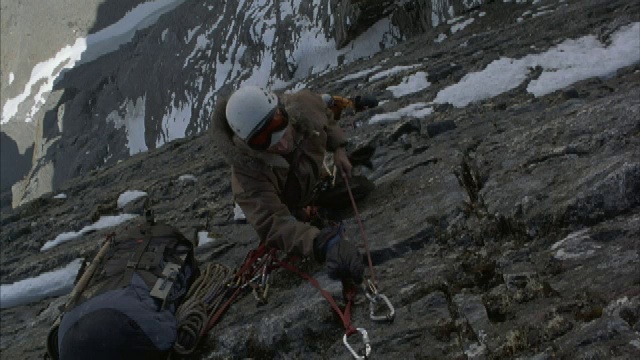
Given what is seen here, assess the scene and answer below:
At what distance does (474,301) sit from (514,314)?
0.98 ft

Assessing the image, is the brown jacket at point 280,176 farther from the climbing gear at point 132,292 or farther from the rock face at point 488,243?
the climbing gear at point 132,292

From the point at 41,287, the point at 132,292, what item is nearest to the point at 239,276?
the point at 132,292

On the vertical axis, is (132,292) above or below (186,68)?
below

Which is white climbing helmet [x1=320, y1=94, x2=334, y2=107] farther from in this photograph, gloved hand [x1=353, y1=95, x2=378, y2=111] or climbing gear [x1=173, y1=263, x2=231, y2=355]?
climbing gear [x1=173, y1=263, x2=231, y2=355]

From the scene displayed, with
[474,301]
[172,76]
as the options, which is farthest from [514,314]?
[172,76]

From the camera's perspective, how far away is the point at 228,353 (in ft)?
13.7

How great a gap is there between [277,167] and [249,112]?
0.68m

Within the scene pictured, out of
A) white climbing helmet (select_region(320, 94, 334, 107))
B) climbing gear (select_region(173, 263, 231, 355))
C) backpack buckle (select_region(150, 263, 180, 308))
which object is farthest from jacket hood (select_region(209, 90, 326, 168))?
white climbing helmet (select_region(320, 94, 334, 107))

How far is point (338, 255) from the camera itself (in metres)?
3.88

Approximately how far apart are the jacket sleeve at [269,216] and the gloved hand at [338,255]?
0.29 ft

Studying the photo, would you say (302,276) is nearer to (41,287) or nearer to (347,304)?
(347,304)

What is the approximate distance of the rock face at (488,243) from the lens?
3.02 metres

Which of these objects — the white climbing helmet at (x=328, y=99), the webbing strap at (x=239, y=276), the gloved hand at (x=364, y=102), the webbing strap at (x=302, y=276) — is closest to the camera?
the webbing strap at (x=302, y=276)

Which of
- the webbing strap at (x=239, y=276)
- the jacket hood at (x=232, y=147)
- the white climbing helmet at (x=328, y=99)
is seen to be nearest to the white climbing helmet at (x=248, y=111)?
the jacket hood at (x=232, y=147)
